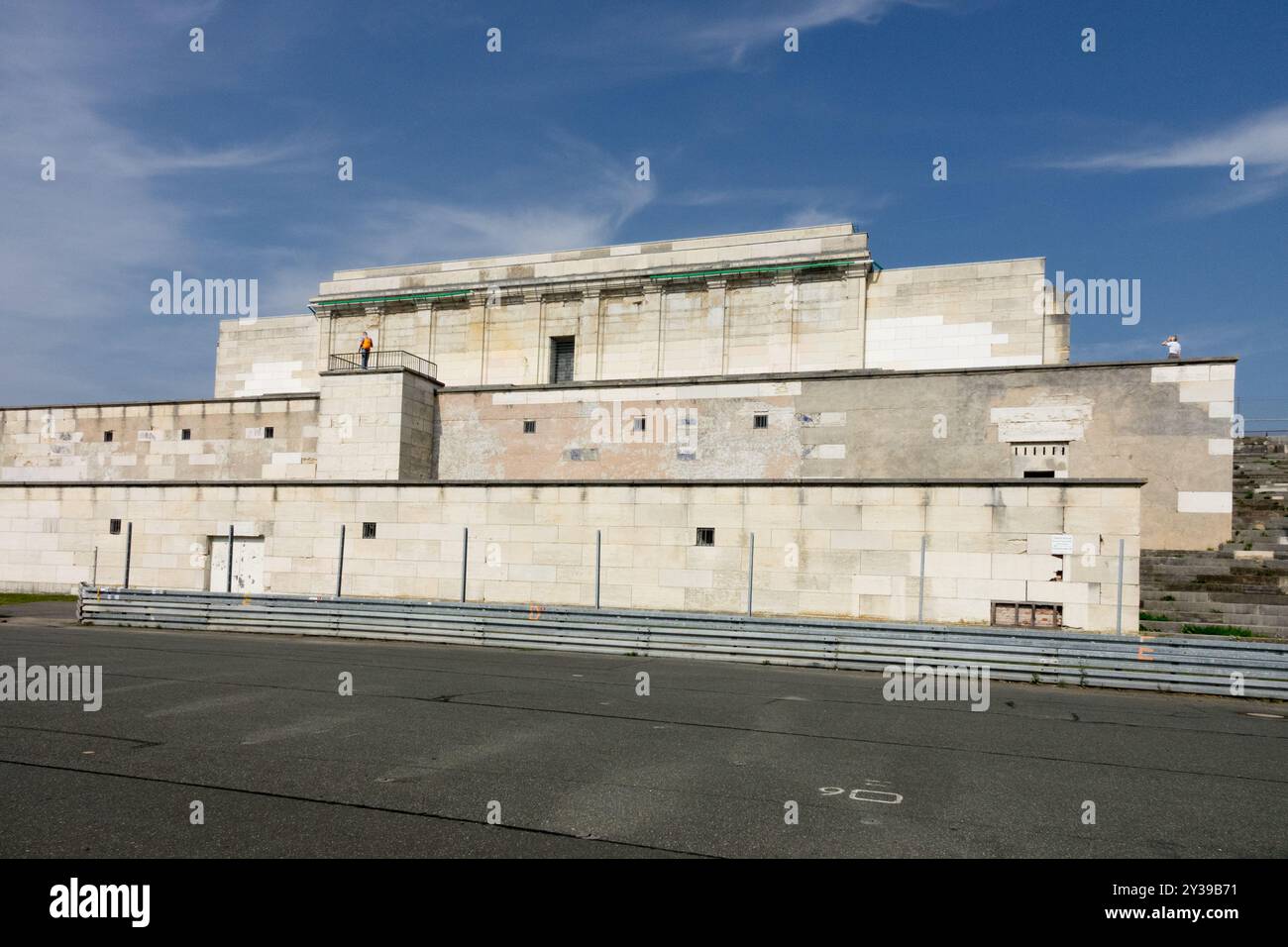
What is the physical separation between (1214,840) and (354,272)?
43.6 meters

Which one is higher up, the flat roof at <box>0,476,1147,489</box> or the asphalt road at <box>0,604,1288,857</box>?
the flat roof at <box>0,476,1147,489</box>

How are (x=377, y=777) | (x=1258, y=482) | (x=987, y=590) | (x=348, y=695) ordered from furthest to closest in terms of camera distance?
(x=1258, y=482) → (x=987, y=590) → (x=348, y=695) → (x=377, y=777)

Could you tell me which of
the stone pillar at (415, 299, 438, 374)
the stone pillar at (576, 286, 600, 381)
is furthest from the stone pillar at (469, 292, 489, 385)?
the stone pillar at (576, 286, 600, 381)

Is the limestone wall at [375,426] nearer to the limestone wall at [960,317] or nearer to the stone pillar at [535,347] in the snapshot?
the stone pillar at [535,347]

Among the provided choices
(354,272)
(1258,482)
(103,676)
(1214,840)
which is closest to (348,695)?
(103,676)

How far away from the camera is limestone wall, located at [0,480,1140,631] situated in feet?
66.5

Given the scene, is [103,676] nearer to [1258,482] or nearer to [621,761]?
[621,761]

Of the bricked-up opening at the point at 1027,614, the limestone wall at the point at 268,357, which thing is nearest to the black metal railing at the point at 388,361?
the limestone wall at the point at 268,357

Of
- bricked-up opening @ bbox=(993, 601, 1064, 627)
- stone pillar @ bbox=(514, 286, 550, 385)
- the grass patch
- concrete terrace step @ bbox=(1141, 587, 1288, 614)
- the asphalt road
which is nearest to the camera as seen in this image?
the asphalt road

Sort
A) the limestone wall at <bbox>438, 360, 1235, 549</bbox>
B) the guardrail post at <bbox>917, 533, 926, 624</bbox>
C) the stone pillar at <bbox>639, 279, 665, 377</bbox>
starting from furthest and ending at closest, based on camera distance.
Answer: the stone pillar at <bbox>639, 279, 665, 377</bbox> < the limestone wall at <bbox>438, 360, 1235, 549</bbox> < the guardrail post at <bbox>917, 533, 926, 624</bbox>

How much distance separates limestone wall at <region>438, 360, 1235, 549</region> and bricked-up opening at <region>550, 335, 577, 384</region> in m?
5.74

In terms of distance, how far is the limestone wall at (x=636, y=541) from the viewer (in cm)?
2027

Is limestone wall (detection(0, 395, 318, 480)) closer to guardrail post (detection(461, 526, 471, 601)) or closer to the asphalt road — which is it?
guardrail post (detection(461, 526, 471, 601))

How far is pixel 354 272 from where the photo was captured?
145ft
